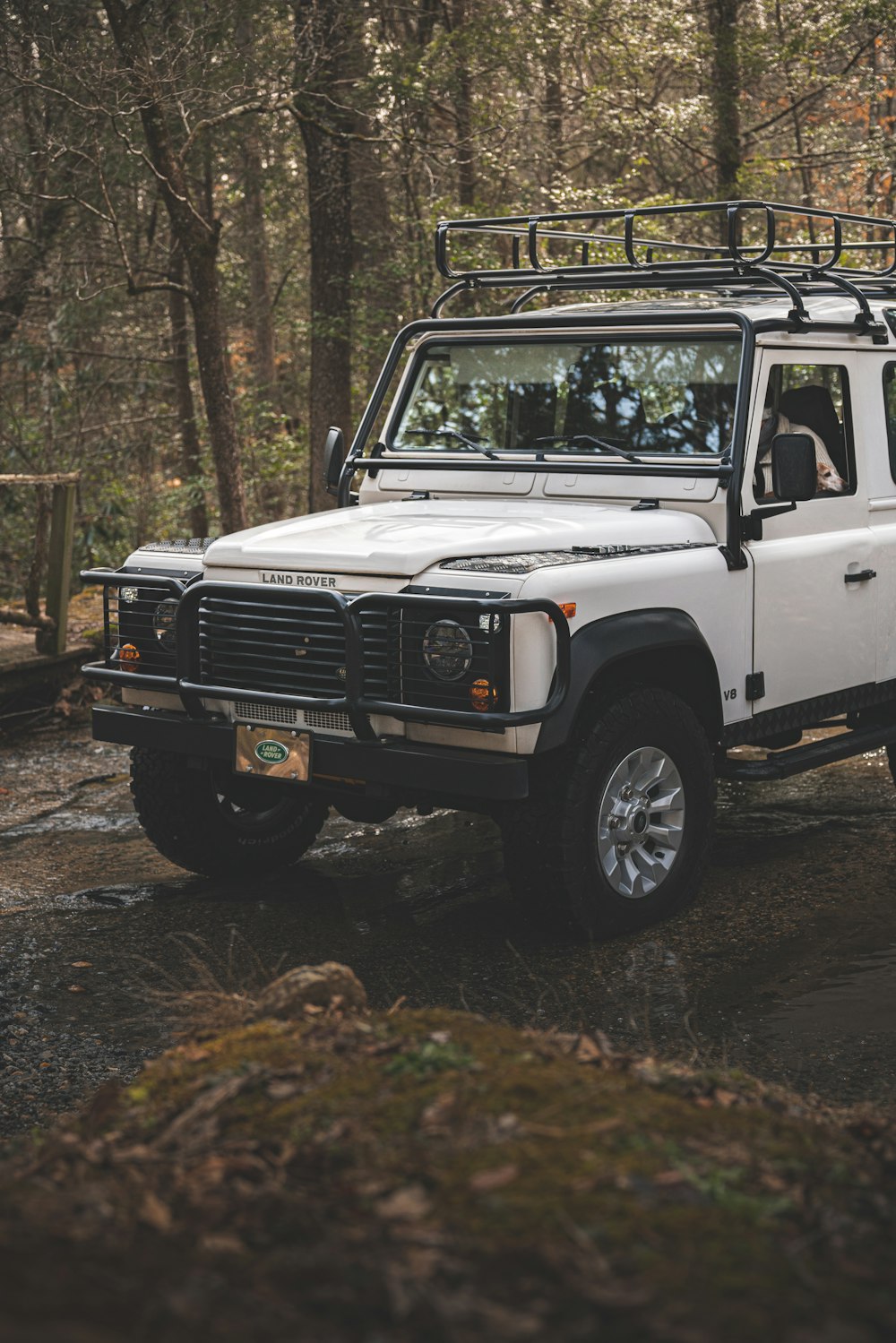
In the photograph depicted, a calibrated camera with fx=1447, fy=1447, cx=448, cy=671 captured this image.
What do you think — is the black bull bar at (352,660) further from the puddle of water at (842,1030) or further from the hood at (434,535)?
the puddle of water at (842,1030)

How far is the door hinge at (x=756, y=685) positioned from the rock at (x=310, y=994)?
2.78m

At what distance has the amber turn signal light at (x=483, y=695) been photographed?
15.3ft

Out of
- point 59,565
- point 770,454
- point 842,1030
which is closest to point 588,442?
point 770,454

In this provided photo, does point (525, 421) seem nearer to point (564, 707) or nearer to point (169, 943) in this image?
point (564, 707)

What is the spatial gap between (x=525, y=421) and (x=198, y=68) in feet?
20.3

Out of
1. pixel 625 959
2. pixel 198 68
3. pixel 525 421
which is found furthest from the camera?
pixel 198 68

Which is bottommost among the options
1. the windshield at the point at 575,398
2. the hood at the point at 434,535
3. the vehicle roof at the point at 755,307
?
the hood at the point at 434,535

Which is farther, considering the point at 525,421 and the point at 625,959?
the point at 525,421

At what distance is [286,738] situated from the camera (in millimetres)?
5113

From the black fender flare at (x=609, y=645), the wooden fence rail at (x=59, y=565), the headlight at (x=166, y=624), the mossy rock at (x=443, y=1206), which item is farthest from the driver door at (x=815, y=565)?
the wooden fence rail at (x=59, y=565)

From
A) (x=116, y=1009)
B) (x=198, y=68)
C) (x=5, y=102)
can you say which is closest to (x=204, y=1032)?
(x=116, y=1009)

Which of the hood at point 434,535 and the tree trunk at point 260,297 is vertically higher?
the tree trunk at point 260,297

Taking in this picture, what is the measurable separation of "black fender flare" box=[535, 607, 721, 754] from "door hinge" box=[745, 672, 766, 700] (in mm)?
469

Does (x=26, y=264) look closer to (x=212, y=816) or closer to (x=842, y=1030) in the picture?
(x=212, y=816)
